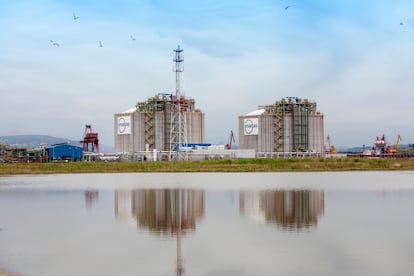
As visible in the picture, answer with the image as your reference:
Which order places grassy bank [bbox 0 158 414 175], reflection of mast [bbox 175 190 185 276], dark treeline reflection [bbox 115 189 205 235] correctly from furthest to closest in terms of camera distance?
grassy bank [bbox 0 158 414 175] → dark treeline reflection [bbox 115 189 205 235] → reflection of mast [bbox 175 190 185 276]

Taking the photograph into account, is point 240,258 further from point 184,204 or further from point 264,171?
point 264,171

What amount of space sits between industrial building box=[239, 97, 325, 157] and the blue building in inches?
1791

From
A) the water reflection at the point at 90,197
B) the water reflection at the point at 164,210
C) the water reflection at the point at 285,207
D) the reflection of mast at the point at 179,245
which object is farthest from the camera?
the water reflection at the point at 90,197

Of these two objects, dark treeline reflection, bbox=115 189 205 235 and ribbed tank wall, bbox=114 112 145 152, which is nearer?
dark treeline reflection, bbox=115 189 205 235

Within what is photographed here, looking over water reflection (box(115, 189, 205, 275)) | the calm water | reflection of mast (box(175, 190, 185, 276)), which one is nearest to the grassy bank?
water reflection (box(115, 189, 205, 275))

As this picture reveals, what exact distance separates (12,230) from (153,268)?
11.3 meters

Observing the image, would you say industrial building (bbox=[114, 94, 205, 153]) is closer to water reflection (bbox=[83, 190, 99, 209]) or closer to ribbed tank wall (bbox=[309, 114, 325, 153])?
ribbed tank wall (bbox=[309, 114, 325, 153])

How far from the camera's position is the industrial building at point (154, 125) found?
128 metres

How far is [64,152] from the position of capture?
468 feet

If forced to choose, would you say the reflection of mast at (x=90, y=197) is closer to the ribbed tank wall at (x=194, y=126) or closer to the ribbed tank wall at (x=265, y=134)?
the ribbed tank wall at (x=194, y=126)

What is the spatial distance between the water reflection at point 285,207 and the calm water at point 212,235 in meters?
0.06

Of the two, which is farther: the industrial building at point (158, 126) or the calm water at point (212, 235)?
the industrial building at point (158, 126)

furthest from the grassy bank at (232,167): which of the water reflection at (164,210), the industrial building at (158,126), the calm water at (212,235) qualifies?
the calm water at (212,235)

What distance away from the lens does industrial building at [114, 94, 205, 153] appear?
128 metres
